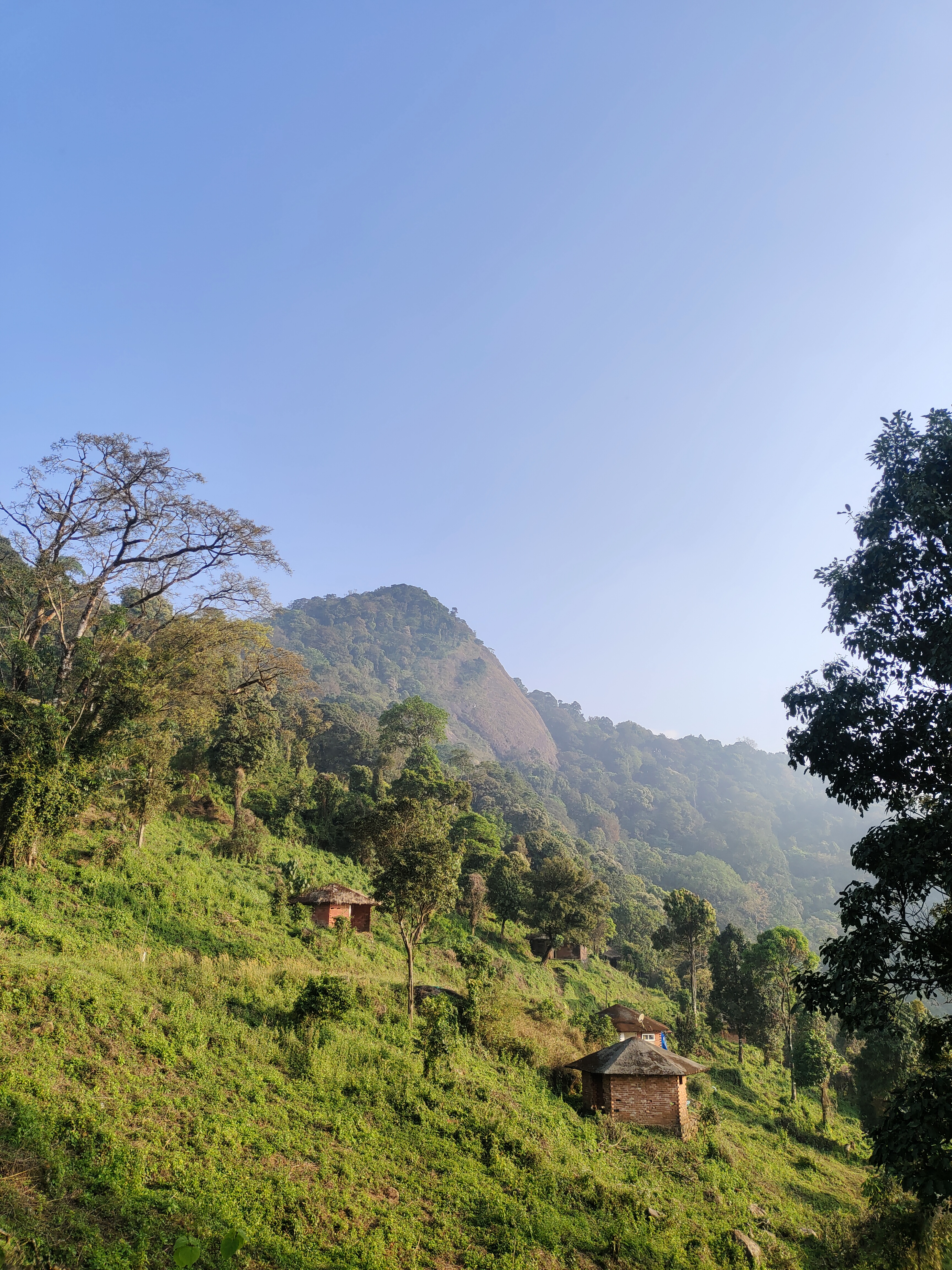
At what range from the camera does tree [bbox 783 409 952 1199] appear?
7445mm

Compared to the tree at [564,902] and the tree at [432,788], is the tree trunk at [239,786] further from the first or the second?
the tree at [564,902]

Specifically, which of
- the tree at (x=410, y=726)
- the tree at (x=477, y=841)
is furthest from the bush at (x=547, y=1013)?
the tree at (x=410, y=726)

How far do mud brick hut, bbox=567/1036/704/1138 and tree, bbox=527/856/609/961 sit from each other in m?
20.4

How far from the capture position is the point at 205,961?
54.2 feet

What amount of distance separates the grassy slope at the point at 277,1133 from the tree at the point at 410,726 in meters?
Result: 35.8

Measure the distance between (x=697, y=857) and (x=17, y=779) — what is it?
13866cm

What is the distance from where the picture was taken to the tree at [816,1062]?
28875 mm

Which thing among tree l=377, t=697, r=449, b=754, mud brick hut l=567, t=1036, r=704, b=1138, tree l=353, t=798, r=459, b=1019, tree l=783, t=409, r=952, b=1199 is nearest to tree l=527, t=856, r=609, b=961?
tree l=353, t=798, r=459, b=1019

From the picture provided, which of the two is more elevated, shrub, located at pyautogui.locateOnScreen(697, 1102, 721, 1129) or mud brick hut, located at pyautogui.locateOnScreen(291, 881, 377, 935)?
mud brick hut, located at pyautogui.locateOnScreen(291, 881, 377, 935)

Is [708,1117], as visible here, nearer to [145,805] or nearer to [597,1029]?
[597,1029]

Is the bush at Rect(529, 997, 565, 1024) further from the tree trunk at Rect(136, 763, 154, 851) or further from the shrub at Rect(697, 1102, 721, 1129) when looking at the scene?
the tree trunk at Rect(136, 763, 154, 851)

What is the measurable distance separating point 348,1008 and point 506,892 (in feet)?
82.9

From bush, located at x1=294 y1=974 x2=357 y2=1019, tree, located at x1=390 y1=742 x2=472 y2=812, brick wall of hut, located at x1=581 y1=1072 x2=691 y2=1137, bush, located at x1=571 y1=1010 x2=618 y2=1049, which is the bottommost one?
bush, located at x1=571 y1=1010 x2=618 y2=1049

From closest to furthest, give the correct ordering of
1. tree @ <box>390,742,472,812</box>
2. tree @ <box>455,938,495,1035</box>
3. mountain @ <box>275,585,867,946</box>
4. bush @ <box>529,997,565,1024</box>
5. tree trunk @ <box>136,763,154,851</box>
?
tree @ <box>455,938,495,1035</box> → tree trunk @ <box>136,763,154,851</box> → bush @ <box>529,997,565,1024</box> → tree @ <box>390,742,472,812</box> → mountain @ <box>275,585,867,946</box>
